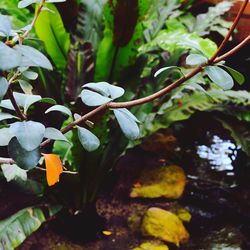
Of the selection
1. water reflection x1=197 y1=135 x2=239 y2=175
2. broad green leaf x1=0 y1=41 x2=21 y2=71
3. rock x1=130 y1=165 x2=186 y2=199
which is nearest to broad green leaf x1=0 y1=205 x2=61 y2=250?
rock x1=130 y1=165 x2=186 y2=199

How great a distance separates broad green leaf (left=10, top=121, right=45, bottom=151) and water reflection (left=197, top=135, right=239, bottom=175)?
1889 millimetres

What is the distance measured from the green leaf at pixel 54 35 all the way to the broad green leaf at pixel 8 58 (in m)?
1.33

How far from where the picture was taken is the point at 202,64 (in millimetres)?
662

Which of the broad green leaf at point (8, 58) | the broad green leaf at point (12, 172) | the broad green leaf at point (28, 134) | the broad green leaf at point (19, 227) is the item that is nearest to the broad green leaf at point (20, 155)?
the broad green leaf at point (28, 134)

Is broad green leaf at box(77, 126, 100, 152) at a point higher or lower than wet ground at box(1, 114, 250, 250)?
higher

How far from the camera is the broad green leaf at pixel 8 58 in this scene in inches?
20.3

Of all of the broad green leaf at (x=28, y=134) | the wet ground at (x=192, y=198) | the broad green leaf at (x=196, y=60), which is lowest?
the wet ground at (x=192, y=198)

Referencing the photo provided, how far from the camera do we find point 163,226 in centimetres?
180

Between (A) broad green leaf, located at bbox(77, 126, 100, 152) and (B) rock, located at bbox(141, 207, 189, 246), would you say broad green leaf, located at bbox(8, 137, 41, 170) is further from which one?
(B) rock, located at bbox(141, 207, 189, 246)

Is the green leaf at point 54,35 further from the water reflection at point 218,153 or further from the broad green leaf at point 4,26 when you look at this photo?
the broad green leaf at point 4,26

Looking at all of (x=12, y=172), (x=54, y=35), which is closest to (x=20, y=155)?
(x=12, y=172)

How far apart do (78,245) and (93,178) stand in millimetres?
287

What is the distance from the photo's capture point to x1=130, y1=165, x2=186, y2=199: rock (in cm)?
209

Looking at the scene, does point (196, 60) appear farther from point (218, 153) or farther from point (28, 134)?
point (218, 153)
